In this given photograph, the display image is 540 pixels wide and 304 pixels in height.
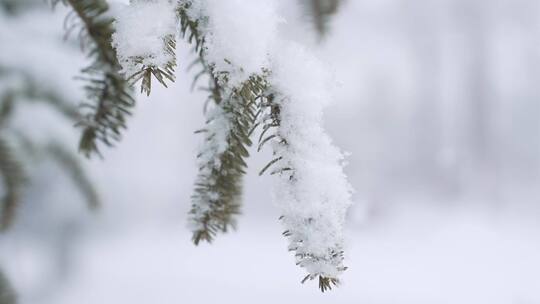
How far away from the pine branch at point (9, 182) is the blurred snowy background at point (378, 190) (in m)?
1.75

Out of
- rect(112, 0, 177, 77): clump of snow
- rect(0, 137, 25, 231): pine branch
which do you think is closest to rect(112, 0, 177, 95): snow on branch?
rect(112, 0, 177, 77): clump of snow

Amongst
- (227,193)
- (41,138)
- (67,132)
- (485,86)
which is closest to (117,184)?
(67,132)

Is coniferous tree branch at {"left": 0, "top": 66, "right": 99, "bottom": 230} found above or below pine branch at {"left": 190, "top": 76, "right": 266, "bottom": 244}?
above

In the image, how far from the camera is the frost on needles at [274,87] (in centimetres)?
28

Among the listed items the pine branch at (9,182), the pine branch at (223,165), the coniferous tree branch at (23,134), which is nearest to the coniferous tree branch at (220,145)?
the pine branch at (223,165)

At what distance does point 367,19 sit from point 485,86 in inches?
30.5

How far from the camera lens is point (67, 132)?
1.76 meters

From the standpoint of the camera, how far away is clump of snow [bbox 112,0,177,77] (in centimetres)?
27

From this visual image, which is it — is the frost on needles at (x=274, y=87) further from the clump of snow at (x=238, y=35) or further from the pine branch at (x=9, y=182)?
the pine branch at (x=9, y=182)

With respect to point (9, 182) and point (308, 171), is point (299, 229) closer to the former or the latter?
point (308, 171)

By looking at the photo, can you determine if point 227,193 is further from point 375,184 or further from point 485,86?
point 485,86

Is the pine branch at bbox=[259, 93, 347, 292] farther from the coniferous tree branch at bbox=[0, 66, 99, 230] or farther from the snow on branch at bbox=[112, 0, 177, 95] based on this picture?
the coniferous tree branch at bbox=[0, 66, 99, 230]

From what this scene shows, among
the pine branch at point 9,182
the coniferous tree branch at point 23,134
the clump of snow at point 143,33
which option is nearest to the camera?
the clump of snow at point 143,33

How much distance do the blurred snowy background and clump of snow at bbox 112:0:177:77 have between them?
6.99 ft
